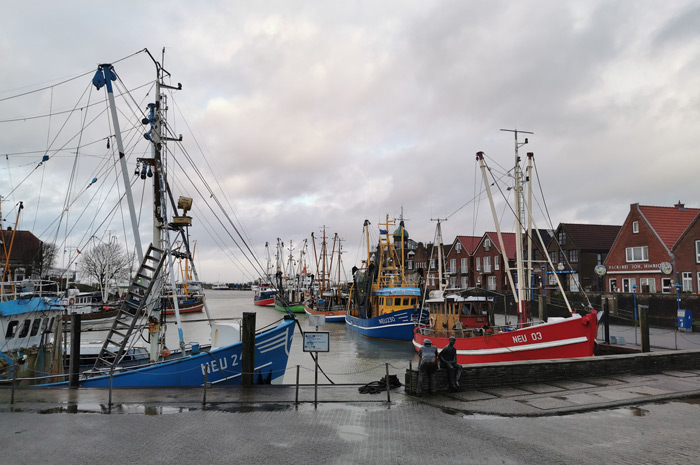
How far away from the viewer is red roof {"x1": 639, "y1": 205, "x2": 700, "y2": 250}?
4528 cm

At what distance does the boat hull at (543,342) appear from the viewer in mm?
19156

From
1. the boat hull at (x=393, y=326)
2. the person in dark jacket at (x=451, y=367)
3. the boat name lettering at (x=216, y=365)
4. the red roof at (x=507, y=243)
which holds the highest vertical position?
the red roof at (x=507, y=243)

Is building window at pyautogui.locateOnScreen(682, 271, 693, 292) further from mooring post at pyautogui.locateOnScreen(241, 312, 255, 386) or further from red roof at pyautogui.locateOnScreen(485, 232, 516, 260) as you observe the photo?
mooring post at pyautogui.locateOnScreen(241, 312, 255, 386)

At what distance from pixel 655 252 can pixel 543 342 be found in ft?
109

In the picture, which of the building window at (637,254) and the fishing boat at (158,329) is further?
the building window at (637,254)

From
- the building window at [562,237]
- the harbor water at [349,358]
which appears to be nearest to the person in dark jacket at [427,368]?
the harbor water at [349,358]

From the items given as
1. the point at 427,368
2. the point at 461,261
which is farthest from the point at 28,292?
the point at 461,261

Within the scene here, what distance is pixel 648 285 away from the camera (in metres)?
45.0

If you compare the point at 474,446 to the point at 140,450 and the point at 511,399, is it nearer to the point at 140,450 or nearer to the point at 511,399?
the point at 511,399

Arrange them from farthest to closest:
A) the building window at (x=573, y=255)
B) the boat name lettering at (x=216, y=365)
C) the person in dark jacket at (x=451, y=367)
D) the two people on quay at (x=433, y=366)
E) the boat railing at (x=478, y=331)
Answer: the building window at (x=573, y=255) < the boat railing at (x=478, y=331) < the boat name lettering at (x=216, y=365) < the person in dark jacket at (x=451, y=367) < the two people on quay at (x=433, y=366)

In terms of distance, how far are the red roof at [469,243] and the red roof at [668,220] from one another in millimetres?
30918

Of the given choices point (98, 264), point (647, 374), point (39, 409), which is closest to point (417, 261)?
point (98, 264)

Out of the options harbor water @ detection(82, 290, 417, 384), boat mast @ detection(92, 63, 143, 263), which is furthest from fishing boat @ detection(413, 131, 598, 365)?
boat mast @ detection(92, 63, 143, 263)

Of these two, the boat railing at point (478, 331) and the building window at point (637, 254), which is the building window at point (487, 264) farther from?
the boat railing at point (478, 331)
